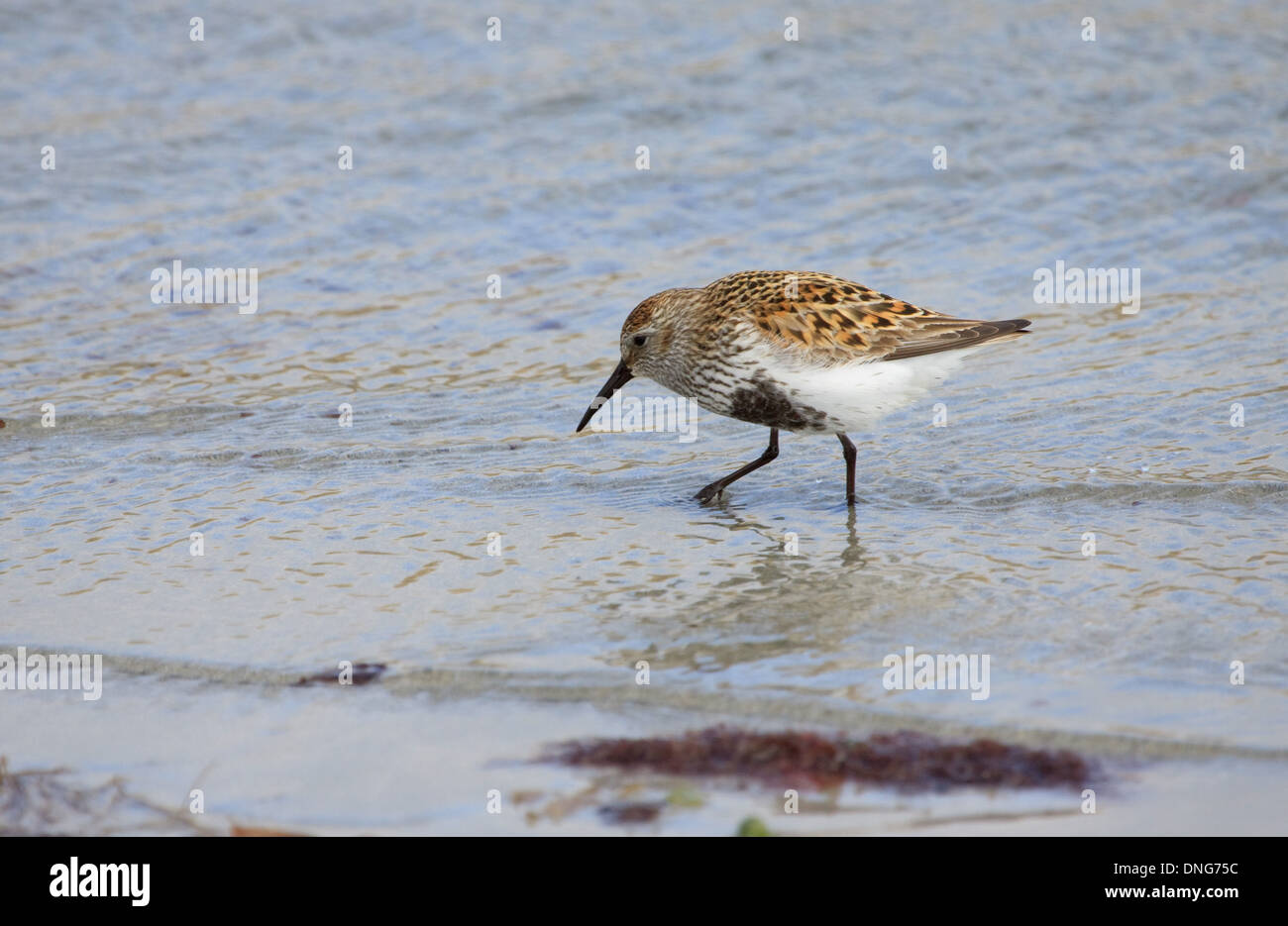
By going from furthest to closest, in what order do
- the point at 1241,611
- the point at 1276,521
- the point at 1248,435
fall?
the point at 1248,435, the point at 1276,521, the point at 1241,611

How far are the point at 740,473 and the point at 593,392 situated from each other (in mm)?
1763

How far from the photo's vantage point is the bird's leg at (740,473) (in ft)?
24.1

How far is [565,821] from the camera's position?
426cm

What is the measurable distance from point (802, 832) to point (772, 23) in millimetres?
12513

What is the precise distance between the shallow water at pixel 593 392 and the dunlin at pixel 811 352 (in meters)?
0.50

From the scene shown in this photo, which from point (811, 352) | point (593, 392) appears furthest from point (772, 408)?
point (593, 392)

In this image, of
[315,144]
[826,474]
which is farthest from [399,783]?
[315,144]

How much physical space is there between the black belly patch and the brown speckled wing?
0.22 metres

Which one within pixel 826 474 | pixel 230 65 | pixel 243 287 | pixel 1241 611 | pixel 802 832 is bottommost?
pixel 802 832

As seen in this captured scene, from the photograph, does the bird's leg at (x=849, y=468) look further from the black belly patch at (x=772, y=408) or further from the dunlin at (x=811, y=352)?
the black belly patch at (x=772, y=408)

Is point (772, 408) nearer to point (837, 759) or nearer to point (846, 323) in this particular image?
point (846, 323)

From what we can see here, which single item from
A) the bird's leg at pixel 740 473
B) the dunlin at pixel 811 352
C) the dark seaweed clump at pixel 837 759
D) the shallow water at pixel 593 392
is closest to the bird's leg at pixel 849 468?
the dunlin at pixel 811 352

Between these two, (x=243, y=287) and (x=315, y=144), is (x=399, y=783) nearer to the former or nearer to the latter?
(x=243, y=287)

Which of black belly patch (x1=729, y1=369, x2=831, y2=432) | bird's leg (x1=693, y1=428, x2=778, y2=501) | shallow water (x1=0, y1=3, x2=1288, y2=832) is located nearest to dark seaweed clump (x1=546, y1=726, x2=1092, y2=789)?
shallow water (x1=0, y1=3, x2=1288, y2=832)
